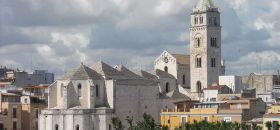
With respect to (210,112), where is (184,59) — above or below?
above

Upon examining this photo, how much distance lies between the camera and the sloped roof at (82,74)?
4035 inches

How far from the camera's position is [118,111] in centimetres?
10269

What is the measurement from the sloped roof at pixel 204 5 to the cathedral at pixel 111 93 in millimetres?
1221

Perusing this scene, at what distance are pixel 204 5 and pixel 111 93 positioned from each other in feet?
104

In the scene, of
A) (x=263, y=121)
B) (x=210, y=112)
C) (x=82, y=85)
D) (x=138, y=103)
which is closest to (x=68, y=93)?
(x=82, y=85)

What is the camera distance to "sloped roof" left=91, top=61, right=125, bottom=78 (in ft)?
343

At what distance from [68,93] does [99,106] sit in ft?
14.1

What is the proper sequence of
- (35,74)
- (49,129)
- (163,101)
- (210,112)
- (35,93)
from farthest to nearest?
(35,74) → (35,93) → (163,101) → (49,129) → (210,112)

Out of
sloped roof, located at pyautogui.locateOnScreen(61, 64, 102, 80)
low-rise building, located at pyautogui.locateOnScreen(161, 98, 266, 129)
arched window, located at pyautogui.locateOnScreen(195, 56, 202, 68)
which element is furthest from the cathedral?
low-rise building, located at pyautogui.locateOnScreen(161, 98, 266, 129)

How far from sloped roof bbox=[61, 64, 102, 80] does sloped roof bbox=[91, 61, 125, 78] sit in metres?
1.17

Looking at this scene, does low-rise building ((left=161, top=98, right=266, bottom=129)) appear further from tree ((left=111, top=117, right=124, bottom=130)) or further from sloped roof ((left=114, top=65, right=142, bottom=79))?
sloped roof ((left=114, top=65, right=142, bottom=79))

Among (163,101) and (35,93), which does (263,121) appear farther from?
(35,93)

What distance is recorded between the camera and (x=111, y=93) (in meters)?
102

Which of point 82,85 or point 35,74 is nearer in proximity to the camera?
point 82,85
